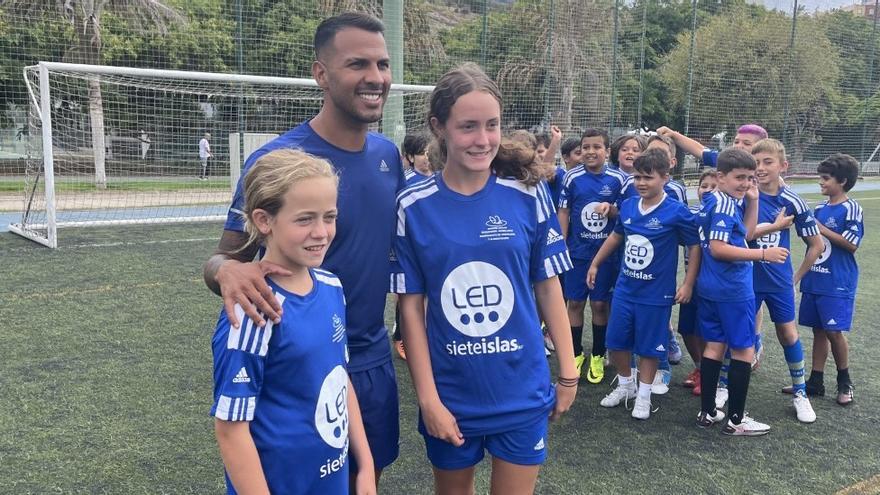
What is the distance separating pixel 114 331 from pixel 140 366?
0.93m

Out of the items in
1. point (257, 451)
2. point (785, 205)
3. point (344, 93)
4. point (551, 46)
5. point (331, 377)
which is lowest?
point (257, 451)

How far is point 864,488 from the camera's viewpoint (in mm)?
3117

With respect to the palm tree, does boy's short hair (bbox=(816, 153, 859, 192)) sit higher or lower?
lower

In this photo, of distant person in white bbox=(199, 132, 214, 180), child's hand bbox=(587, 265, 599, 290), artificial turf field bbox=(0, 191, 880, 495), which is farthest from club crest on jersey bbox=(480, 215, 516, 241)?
distant person in white bbox=(199, 132, 214, 180)

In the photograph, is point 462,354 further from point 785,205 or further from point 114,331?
point 114,331

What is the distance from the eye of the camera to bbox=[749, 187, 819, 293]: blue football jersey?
405 cm

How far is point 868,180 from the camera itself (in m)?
25.8

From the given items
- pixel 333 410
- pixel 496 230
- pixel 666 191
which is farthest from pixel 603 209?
pixel 333 410

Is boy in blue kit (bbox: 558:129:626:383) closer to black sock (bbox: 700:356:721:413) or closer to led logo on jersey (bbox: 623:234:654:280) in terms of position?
led logo on jersey (bbox: 623:234:654:280)

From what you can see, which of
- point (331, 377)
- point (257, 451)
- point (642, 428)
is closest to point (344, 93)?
point (331, 377)

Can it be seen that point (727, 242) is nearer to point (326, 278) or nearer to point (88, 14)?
point (326, 278)

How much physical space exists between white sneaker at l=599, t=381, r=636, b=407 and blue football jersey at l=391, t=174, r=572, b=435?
2231 millimetres

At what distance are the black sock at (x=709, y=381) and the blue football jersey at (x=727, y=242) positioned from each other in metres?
0.37

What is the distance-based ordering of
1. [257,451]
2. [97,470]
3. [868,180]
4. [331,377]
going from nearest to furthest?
[257,451]
[331,377]
[97,470]
[868,180]
